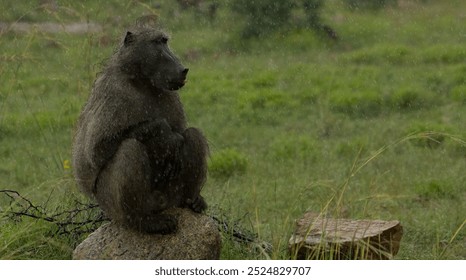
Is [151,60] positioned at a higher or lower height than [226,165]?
higher

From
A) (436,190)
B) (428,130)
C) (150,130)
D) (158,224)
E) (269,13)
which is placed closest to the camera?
(150,130)

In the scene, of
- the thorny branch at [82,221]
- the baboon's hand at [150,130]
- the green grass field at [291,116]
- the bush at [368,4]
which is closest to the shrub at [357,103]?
the green grass field at [291,116]

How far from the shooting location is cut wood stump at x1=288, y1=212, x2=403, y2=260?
4.72 m

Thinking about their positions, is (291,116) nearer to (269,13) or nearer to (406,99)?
(406,99)

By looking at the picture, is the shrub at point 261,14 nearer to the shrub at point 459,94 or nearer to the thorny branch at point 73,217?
the shrub at point 459,94

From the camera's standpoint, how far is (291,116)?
10.2 m

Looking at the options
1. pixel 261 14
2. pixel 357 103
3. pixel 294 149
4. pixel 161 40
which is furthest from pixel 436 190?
pixel 261 14

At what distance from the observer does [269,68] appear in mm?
11719

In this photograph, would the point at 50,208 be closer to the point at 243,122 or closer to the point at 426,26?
the point at 243,122

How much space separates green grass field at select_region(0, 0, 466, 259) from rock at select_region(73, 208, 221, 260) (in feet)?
1.28

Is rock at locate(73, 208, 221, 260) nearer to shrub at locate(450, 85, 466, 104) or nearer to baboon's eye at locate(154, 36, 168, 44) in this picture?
baboon's eye at locate(154, 36, 168, 44)

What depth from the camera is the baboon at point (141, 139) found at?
426cm

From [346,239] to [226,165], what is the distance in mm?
3565

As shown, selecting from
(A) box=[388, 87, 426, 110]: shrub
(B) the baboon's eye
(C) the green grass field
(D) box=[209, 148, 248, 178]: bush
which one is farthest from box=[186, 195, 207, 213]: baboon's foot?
(A) box=[388, 87, 426, 110]: shrub
